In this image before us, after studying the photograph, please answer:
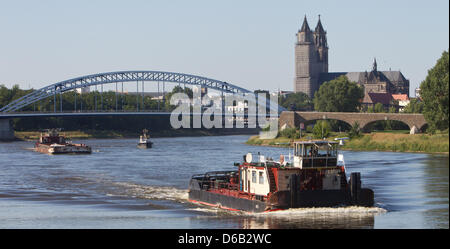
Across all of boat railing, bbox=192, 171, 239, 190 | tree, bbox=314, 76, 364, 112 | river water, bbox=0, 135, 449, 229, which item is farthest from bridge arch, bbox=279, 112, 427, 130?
boat railing, bbox=192, 171, 239, 190

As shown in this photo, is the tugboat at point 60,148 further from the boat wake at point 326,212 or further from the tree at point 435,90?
the boat wake at point 326,212

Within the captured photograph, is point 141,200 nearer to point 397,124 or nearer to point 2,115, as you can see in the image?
point 397,124

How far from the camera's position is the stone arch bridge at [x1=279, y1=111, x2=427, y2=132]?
93.1 m

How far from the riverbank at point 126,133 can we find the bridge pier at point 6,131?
1994 mm

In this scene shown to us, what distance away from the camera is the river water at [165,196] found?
108 ft

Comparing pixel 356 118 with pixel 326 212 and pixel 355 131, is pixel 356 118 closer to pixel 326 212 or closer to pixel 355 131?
pixel 355 131

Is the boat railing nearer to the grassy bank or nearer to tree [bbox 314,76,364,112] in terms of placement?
the grassy bank

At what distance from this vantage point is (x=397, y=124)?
345ft

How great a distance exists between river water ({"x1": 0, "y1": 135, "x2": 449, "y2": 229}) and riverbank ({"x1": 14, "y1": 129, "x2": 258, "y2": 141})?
187 feet

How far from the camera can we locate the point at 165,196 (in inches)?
1686

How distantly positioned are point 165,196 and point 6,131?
8302 cm

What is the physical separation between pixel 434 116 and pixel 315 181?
37.0 metres

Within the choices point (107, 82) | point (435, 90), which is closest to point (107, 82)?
point (107, 82)
